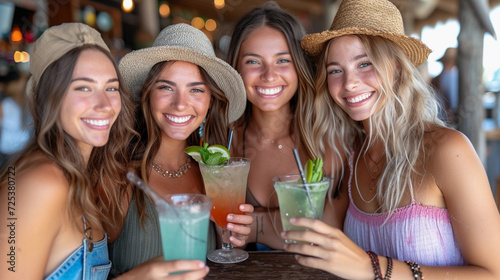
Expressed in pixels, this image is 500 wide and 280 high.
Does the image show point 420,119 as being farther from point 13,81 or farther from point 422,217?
point 13,81

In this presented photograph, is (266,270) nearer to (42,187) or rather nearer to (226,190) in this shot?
(226,190)

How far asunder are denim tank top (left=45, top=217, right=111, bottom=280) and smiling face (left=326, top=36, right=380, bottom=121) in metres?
1.34

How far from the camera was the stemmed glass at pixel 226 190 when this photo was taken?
1.94m

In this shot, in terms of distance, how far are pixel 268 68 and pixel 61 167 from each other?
1.35m

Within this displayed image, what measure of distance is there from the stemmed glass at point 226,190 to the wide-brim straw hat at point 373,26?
0.83 m

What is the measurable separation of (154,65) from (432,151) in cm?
147

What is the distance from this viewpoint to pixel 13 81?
5.71 meters

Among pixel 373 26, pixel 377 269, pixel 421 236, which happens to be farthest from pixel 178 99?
pixel 421 236

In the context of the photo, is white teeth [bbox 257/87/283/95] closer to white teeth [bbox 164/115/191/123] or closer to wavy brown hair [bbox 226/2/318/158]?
wavy brown hair [bbox 226/2/318/158]

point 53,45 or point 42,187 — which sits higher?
point 53,45

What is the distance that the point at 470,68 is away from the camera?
4.54 metres

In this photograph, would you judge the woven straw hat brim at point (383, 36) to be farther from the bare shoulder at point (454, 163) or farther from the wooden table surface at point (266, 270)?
the wooden table surface at point (266, 270)

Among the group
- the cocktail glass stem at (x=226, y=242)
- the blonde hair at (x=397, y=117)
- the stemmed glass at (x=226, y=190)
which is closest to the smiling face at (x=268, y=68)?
the blonde hair at (x=397, y=117)

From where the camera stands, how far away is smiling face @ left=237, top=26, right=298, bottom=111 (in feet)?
8.27
